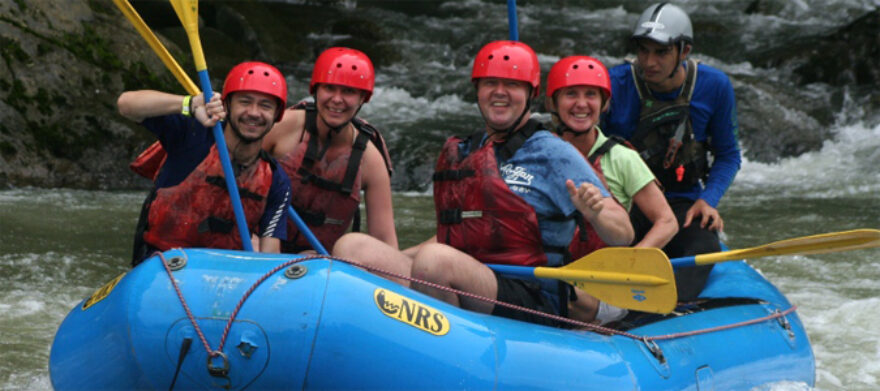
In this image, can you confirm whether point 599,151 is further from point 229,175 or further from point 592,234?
point 229,175

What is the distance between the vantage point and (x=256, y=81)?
3.45 meters

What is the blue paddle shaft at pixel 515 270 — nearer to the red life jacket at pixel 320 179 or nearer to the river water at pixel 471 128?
the red life jacket at pixel 320 179

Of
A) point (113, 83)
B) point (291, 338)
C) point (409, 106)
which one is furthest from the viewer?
point (409, 106)

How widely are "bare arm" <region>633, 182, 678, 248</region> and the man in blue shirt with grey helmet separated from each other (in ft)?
1.36

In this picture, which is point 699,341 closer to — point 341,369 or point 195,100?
point 341,369

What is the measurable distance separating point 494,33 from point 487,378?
32.4 feet

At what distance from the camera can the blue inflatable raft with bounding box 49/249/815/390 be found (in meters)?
2.75

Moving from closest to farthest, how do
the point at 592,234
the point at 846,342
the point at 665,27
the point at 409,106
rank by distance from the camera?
the point at 592,234, the point at 665,27, the point at 846,342, the point at 409,106

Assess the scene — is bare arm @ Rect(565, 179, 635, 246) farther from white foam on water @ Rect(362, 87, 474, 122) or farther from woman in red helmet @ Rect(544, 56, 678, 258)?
white foam on water @ Rect(362, 87, 474, 122)

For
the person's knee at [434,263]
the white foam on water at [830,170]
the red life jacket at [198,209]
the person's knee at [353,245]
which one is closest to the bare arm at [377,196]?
the red life jacket at [198,209]

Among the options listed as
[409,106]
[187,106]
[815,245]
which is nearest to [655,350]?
[815,245]

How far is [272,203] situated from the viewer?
11.8ft

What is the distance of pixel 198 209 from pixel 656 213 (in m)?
1.53

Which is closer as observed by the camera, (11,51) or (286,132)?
(286,132)
